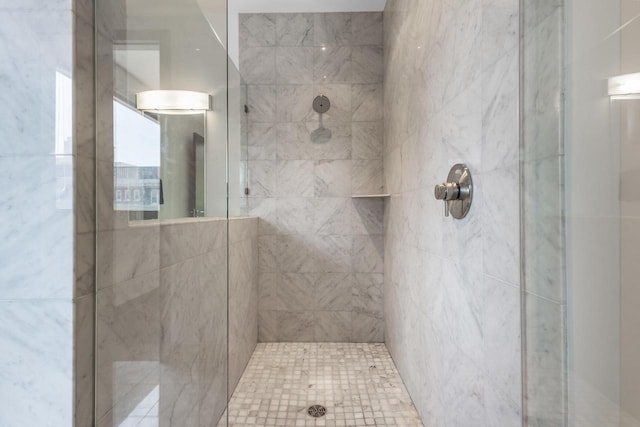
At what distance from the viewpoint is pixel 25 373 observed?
74 centimetres

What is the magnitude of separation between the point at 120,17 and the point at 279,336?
2478mm

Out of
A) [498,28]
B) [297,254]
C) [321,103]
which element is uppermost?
[321,103]

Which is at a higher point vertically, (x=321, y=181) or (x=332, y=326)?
(x=321, y=181)

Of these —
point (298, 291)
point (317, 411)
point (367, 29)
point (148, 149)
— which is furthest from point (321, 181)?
point (148, 149)

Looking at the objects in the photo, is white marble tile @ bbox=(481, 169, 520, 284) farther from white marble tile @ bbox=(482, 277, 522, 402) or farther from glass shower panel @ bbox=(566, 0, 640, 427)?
glass shower panel @ bbox=(566, 0, 640, 427)

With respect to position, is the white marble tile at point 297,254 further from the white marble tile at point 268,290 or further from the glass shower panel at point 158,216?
the glass shower panel at point 158,216

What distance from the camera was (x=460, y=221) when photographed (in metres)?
1.21

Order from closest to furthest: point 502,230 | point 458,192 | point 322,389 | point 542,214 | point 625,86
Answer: point 625,86
point 542,214
point 502,230
point 458,192
point 322,389

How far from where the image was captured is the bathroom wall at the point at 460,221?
0.89m

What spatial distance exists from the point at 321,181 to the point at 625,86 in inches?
93.8

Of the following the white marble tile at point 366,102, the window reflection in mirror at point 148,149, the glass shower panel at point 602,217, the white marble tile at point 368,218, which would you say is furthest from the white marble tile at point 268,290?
the glass shower panel at point 602,217

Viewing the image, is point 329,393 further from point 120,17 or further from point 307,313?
point 120,17

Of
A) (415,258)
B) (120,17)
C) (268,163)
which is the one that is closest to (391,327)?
(415,258)

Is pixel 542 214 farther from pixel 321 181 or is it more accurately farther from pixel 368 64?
pixel 368 64
